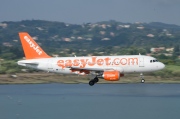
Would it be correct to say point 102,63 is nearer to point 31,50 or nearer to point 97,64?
point 97,64

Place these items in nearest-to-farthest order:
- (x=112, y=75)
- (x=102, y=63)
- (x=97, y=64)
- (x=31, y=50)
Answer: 1. (x=112, y=75)
2. (x=102, y=63)
3. (x=97, y=64)
4. (x=31, y=50)

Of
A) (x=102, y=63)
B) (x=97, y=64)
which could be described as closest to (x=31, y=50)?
(x=97, y=64)

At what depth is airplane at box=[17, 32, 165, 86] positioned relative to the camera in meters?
75.1

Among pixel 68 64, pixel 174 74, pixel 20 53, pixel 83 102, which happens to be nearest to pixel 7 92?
pixel 68 64

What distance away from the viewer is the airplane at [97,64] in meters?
75.1

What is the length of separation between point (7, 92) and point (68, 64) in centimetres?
1119

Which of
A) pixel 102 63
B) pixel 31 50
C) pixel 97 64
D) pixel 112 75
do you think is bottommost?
pixel 112 75

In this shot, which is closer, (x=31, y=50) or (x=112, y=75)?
(x=112, y=75)

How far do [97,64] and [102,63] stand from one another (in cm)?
72

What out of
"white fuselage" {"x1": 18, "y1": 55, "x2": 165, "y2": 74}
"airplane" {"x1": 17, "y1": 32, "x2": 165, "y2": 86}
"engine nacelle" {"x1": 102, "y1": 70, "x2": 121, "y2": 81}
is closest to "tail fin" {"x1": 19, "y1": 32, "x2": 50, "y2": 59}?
"airplane" {"x1": 17, "y1": 32, "x2": 165, "y2": 86}

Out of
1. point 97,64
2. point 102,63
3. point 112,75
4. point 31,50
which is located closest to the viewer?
point 112,75

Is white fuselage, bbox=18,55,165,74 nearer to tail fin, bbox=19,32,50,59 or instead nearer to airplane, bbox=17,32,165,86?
airplane, bbox=17,32,165,86

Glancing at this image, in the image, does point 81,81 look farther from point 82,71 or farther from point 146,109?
point 146,109

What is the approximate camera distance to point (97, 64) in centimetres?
7625
